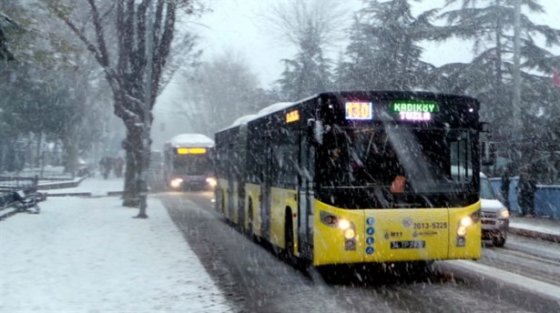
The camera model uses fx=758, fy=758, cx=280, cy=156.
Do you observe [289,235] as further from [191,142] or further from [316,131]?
[191,142]

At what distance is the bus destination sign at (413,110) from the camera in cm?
1109

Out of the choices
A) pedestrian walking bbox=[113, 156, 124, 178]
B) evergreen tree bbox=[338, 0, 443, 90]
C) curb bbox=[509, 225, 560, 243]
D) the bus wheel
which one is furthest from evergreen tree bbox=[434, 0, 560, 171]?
pedestrian walking bbox=[113, 156, 124, 178]

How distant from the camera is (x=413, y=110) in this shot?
11117 millimetres

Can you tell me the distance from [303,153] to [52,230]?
29.8 ft

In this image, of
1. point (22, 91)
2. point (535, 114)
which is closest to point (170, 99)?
point (22, 91)

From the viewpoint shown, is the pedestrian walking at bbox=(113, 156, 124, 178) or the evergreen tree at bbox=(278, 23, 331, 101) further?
the pedestrian walking at bbox=(113, 156, 124, 178)

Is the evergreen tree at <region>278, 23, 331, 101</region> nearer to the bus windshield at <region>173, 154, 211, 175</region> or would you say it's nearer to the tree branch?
the bus windshield at <region>173, 154, 211, 175</region>

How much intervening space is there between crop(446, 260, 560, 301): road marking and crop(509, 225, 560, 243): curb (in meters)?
5.76

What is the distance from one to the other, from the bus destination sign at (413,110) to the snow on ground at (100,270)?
3657 millimetres

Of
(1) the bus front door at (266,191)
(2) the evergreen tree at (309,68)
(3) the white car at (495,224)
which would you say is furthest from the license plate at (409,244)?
(2) the evergreen tree at (309,68)

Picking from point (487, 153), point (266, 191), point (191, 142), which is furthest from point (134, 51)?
point (191, 142)

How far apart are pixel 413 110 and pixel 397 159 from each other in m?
0.79

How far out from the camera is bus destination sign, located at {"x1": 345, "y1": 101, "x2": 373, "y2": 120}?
1091 centimetres

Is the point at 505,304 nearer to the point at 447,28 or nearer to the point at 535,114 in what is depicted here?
the point at 535,114
